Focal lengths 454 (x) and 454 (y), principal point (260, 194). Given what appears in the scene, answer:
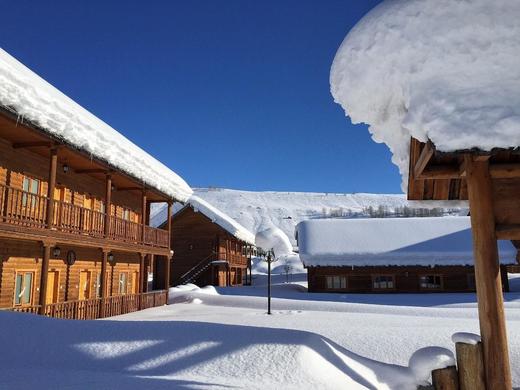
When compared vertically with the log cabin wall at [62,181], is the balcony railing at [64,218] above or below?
below

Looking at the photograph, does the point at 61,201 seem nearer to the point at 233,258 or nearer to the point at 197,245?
the point at 197,245

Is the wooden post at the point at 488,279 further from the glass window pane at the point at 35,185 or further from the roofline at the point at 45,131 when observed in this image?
the glass window pane at the point at 35,185

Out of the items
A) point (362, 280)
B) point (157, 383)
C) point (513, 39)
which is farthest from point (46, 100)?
point (362, 280)

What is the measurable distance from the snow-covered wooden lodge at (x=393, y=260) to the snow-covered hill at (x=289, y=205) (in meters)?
85.4

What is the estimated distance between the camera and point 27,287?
14.1 meters

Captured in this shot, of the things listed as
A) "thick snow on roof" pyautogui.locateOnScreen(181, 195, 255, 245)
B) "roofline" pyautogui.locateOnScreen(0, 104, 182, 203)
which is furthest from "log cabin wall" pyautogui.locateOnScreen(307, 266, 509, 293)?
"roofline" pyautogui.locateOnScreen(0, 104, 182, 203)

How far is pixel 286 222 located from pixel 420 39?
12543 cm

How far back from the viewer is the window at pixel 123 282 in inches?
830

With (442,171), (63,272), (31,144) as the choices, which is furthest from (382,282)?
(442,171)

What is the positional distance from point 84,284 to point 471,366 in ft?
51.4

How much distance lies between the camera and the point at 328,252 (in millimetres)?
27750

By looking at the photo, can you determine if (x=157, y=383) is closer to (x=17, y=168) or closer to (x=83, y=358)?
(x=83, y=358)

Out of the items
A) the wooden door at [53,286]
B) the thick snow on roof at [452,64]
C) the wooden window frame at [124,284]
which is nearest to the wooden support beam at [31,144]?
the wooden door at [53,286]

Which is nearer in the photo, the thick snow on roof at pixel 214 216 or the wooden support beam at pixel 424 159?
the wooden support beam at pixel 424 159
